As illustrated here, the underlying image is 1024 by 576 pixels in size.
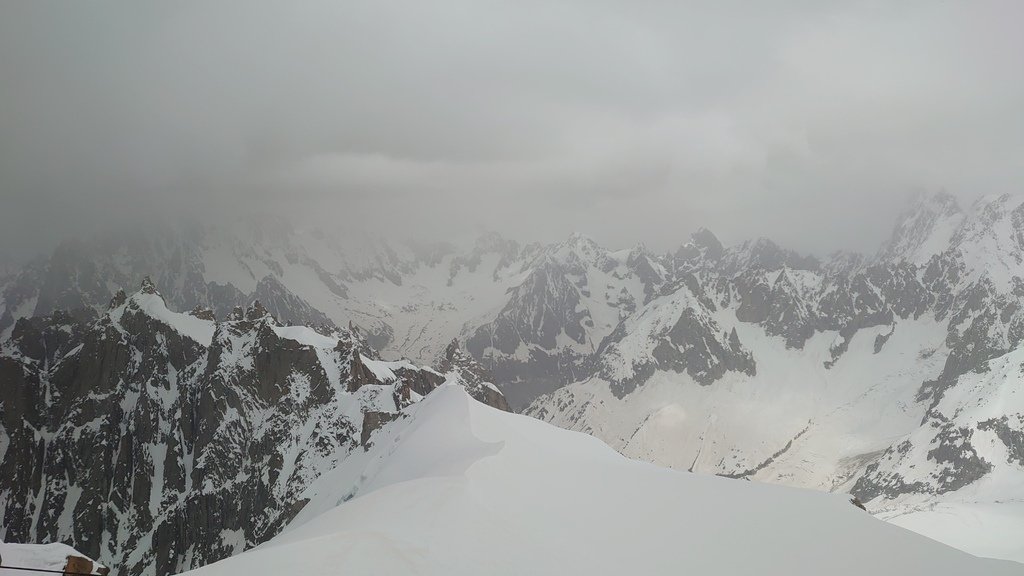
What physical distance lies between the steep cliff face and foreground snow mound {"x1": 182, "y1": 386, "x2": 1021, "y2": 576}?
97566mm

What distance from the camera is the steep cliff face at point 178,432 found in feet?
465

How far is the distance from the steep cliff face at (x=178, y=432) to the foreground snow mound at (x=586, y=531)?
97566 mm

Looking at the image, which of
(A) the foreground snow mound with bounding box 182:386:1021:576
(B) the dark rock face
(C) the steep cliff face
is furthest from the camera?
(C) the steep cliff face

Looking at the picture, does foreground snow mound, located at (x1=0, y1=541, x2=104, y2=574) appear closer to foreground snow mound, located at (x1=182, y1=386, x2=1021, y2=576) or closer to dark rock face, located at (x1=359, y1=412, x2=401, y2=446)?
foreground snow mound, located at (x1=182, y1=386, x2=1021, y2=576)

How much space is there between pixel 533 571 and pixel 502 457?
1298cm

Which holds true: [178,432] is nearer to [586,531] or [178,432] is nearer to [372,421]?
[372,421]

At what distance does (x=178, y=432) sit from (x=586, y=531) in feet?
631

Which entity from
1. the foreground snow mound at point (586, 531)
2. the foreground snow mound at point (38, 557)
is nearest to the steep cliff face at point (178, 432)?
the foreground snow mound at point (586, 531)

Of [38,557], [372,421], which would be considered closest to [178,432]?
[372,421]

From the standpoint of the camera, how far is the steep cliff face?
14162 centimetres

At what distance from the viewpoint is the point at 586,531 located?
2380 centimetres

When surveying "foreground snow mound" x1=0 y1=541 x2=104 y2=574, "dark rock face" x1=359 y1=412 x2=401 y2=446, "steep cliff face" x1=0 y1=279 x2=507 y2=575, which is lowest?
"steep cliff face" x1=0 y1=279 x2=507 y2=575

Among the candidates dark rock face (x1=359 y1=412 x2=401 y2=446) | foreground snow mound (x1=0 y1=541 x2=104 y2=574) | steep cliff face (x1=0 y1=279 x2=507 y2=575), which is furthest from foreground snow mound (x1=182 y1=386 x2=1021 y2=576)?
steep cliff face (x1=0 y1=279 x2=507 y2=575)

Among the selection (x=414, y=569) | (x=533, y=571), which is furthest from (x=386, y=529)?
(x=533, y=571)
